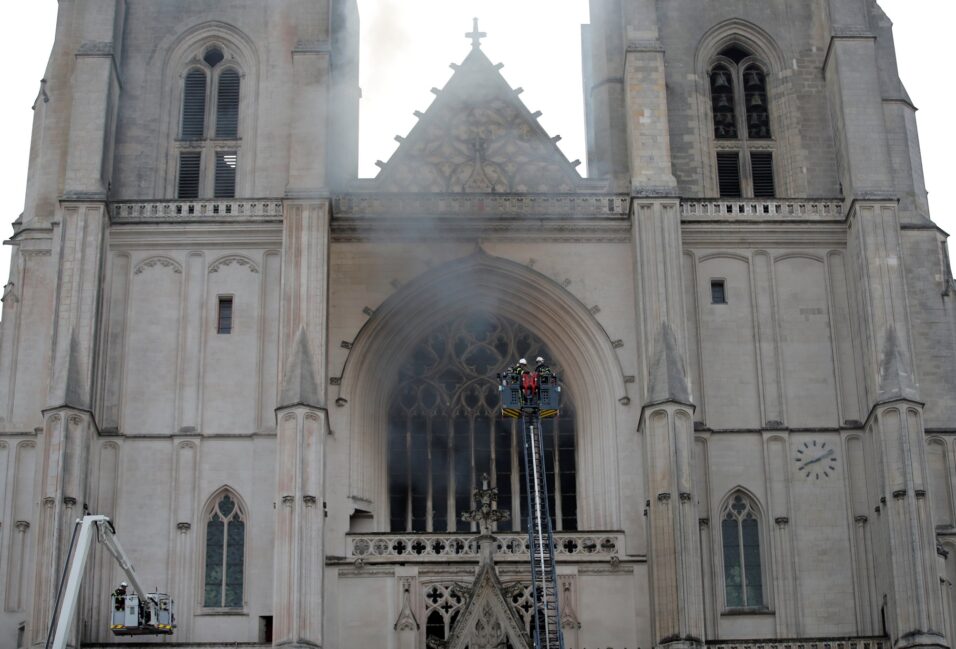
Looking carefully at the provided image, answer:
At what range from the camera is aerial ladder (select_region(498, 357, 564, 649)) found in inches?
A: 1346

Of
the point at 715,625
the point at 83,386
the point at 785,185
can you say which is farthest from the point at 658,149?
the point at 83,386

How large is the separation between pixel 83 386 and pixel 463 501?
25.4 feet

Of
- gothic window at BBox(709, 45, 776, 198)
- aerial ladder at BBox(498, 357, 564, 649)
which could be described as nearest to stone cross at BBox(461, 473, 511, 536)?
aerial ladder at BBox(498, 357, 564, 649)

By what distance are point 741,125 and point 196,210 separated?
1176 cm

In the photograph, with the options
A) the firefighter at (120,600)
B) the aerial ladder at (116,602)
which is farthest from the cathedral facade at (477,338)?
the firefighter at (120,600)

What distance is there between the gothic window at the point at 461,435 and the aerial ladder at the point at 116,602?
20.1 feet

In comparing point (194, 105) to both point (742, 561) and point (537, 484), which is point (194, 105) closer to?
point (537, 484)

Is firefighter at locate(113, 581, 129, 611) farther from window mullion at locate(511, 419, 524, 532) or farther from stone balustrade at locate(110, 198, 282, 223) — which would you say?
stone balustrade at locate(110, 198, 282, 223)

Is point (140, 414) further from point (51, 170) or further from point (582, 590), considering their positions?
point (582, 590)

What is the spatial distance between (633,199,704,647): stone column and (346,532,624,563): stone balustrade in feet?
3.36

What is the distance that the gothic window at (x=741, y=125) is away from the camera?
41562 millimetres

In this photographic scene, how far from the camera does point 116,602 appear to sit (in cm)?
3325

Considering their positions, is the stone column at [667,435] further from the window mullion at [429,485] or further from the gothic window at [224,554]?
the gothic window at [224,554]

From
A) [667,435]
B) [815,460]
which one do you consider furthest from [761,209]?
[667,435]
